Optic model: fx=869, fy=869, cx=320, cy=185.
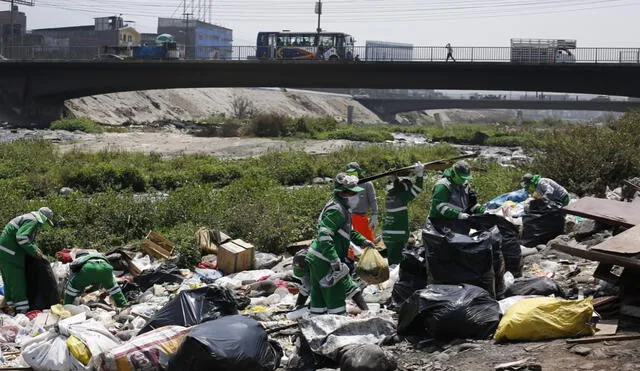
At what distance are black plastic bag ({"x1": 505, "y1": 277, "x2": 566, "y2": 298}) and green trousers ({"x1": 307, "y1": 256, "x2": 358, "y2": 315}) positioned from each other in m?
1.53

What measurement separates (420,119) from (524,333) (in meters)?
88.3

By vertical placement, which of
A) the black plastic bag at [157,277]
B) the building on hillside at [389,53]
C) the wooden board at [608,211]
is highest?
the building on hillside at [389,53]

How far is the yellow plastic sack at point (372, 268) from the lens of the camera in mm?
7980

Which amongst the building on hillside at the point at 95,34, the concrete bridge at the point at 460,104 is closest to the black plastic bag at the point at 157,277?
the building on hillside at the point at 95,34

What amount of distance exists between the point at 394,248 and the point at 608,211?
2.92 metres

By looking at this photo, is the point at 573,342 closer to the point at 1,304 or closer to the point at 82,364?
the point at 82,364

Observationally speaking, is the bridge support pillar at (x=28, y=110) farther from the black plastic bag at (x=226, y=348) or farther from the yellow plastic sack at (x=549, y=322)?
the yellow plastic sack at (x=549, y=322)

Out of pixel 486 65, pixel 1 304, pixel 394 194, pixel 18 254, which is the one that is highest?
pixel 486 65

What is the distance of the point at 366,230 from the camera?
11180 mm

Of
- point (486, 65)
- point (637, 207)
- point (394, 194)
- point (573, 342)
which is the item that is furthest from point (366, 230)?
point (486, 65)

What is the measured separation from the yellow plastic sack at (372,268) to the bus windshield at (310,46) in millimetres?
36452

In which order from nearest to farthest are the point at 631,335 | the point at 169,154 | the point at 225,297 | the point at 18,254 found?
1. the point at 631,335
2. the point at 225,297
3. the point at 18,254
4. the point at 169,154

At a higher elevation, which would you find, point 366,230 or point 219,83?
point 219,83

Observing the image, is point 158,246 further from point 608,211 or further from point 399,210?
Result: point 608,211
